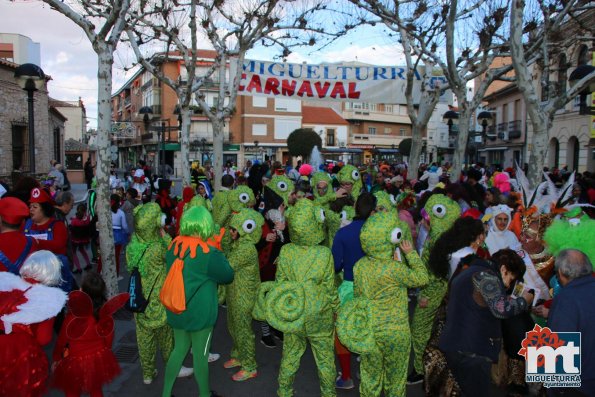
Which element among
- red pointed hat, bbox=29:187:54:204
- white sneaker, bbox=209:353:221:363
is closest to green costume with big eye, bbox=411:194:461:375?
white sneaker, bbox=209:353:221:363

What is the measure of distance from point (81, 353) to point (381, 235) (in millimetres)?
2322

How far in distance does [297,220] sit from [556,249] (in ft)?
7.03

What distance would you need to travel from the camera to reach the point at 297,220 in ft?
12.8

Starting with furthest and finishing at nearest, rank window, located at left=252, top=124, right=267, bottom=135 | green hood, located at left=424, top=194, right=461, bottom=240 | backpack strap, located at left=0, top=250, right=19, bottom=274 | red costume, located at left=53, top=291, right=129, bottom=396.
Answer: window, located at left=252, top=124, right=267, bottom=135, green hood, located at left=424, top=194, right=461, bottom=240, backpack strap, located at left=0, top=250, right=19, bottom=274, red costume, located at left=53, top=291, right=129, bottom=396

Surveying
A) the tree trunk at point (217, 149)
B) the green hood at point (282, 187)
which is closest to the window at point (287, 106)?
the tree trunk at point (217, 149)

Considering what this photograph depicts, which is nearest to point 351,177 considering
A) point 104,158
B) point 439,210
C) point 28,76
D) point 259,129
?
point 439,210

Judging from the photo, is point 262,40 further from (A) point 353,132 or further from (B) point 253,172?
(A) point 353,132

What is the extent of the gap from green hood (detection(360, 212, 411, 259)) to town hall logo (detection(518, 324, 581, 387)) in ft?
3.75

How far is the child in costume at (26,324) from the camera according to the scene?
116 inches

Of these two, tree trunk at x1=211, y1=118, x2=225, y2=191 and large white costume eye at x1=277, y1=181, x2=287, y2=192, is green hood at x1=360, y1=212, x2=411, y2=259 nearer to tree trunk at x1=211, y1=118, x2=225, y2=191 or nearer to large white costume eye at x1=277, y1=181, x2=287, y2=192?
large white costume eye at x1=277, y1=181, x2=287, y2=192

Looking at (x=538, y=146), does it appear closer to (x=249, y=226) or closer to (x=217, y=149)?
(x=249, y=226)

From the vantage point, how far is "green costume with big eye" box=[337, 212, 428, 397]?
351cm

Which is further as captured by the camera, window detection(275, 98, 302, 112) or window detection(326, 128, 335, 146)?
window detection(326, 128, 335, 146)

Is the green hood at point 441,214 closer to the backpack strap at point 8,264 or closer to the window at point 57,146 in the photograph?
the backpack strap at point 8,264
